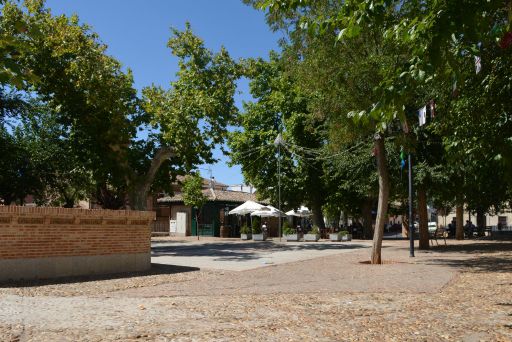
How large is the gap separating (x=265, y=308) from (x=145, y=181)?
16.3 m

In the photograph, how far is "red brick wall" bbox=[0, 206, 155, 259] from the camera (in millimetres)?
11133

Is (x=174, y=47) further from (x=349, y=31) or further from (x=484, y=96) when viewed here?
(x=349, y=31)

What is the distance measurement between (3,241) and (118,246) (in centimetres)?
321

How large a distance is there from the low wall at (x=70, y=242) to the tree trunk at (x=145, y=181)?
903 cm

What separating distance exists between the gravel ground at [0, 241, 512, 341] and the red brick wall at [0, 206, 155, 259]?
96 centimetres

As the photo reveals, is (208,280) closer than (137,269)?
Yes

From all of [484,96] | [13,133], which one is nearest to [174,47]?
[13,133]

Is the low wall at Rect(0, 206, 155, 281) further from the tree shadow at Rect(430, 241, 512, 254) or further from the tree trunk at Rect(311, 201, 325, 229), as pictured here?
the tree trunk at Rect(311, 201, 325, 229)

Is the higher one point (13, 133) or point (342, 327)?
point (13, 133)

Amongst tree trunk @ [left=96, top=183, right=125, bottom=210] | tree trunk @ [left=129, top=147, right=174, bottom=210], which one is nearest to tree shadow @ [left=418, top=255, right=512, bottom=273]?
tree trunk @ [left=129, top=147, right=174, bottom=210]

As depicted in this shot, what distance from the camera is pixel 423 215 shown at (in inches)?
963

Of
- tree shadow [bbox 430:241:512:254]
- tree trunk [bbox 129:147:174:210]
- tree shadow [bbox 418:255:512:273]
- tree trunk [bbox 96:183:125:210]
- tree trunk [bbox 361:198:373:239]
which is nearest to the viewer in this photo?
tree shadow [bbox 418:255:512:273]

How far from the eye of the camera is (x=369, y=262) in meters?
17.3

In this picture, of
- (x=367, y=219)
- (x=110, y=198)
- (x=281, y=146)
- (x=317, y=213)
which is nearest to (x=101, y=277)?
(x=110, y=198)
